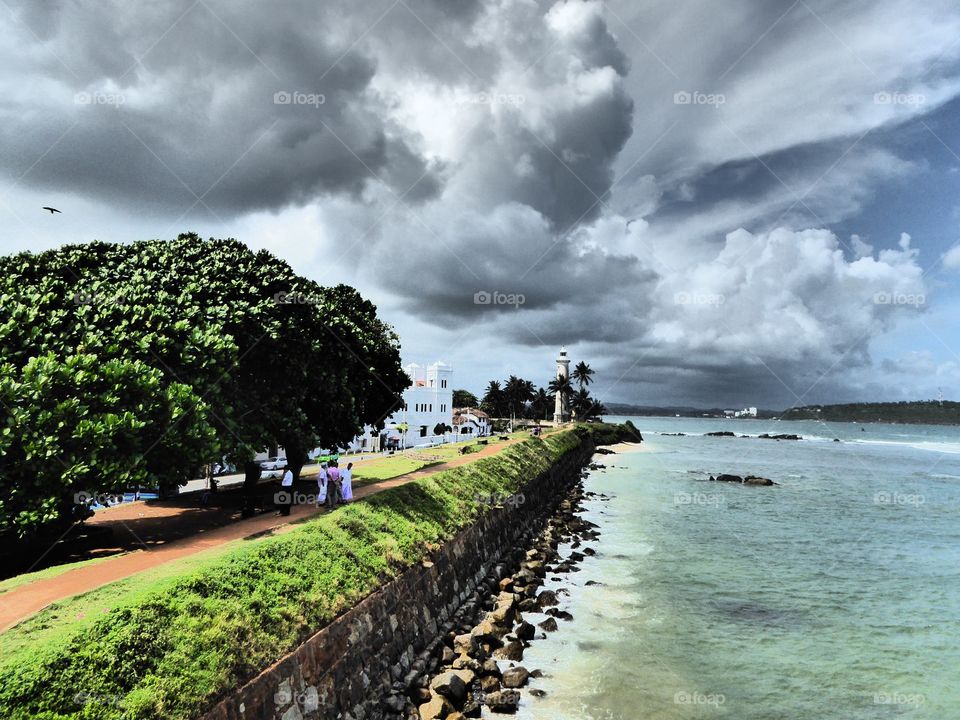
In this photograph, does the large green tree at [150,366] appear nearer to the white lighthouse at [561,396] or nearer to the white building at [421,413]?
the white building at [421,413]

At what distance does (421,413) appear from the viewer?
79.9 metres

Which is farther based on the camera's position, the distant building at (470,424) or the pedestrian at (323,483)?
the distant building at (470,424)

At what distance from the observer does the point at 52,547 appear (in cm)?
1667

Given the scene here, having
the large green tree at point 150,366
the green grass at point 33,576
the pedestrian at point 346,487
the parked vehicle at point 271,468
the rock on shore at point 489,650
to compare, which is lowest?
the rock on shore at point 489,650

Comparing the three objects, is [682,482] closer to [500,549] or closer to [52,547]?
[500,549]

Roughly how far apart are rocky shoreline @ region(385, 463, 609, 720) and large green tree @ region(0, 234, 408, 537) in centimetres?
1044

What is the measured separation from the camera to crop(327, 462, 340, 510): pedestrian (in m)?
20.0

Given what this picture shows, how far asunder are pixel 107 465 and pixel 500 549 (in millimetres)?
18760

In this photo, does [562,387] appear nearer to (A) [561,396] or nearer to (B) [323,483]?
(A) [561,396]

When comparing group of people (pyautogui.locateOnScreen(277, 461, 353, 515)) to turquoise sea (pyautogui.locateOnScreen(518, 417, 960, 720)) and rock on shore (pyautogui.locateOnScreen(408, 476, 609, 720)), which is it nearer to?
rock on shore (pyautogui.locateOnScreen(408, 476, 609, 720))

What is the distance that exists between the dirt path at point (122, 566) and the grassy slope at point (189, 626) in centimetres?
161

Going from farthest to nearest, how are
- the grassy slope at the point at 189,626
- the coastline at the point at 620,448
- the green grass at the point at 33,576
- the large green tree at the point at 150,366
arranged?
the coastline at the point at 620,448, the large green tree at the point at 150,366, the green grass at the point at 33,576, the grassy slope at the point at 189,626

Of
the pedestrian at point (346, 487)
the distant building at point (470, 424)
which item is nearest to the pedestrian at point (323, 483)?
the pedestrian at point (346, 487)

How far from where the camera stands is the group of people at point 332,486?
2002 centimetres
